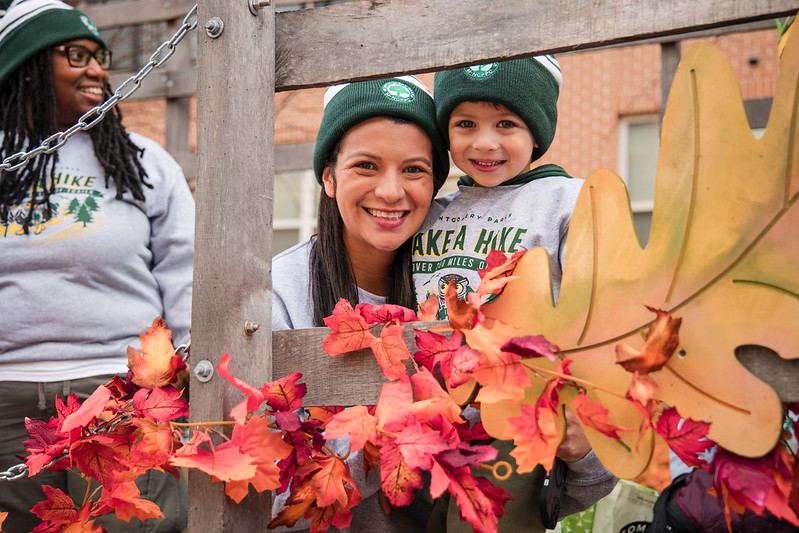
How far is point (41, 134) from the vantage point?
2582mm

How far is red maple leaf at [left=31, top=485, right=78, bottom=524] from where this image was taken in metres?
1.54

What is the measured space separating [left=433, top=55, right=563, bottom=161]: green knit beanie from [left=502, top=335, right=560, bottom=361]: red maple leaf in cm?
85

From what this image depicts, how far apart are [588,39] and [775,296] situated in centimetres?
50

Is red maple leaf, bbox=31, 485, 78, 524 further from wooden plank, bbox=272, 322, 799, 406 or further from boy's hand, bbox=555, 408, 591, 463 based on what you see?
boy's hand, bbox=555, 408, 591, 463

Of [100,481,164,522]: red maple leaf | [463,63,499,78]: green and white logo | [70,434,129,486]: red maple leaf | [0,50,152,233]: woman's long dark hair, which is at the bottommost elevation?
[100,481,164,522]: red maple leaf

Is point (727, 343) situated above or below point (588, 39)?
below

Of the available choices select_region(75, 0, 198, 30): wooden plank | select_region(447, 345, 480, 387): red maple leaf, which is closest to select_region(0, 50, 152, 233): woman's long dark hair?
select_region(447, 345, 480, 387): red maple leaf

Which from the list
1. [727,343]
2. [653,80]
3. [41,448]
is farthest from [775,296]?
[653,80]

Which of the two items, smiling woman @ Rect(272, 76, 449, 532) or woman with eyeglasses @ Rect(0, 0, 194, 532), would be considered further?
woman with eyeglasses @ Rect(0, 0, 194, 532)

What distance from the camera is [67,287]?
2.36 metres

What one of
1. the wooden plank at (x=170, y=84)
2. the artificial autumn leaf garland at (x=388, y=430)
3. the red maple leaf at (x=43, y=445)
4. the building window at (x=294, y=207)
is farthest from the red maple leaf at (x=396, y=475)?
the building window at (x=294, y=207)

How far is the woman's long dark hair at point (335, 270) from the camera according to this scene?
1.95m

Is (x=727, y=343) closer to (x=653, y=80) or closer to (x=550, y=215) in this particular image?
(x=550, y=215)

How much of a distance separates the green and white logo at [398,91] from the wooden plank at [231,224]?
44cm
